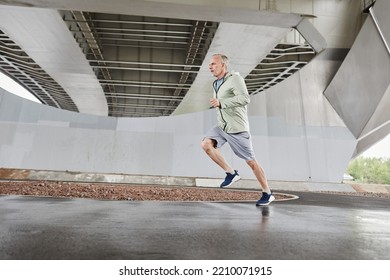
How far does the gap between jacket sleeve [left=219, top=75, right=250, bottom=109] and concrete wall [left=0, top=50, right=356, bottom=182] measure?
1332cm

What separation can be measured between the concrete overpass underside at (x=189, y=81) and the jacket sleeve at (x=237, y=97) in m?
8.55

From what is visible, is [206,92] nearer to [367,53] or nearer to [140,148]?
[140,148]

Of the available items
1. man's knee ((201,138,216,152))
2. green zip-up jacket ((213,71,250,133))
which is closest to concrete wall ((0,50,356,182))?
man's knee ((201,138,216,152))

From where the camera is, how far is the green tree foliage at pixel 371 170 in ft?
182

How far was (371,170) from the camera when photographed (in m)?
56.2

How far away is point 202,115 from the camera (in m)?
18.0

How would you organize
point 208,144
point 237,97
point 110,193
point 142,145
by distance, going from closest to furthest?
point 237,97, point 208,144, point 110,193, point 142,145

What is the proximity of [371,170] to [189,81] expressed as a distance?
172 feet

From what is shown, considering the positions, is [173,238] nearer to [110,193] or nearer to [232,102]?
[232,102]

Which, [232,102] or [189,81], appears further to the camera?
[189,81]

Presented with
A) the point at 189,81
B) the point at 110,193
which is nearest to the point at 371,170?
the point at 189,81

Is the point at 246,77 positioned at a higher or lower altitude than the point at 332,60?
lower
